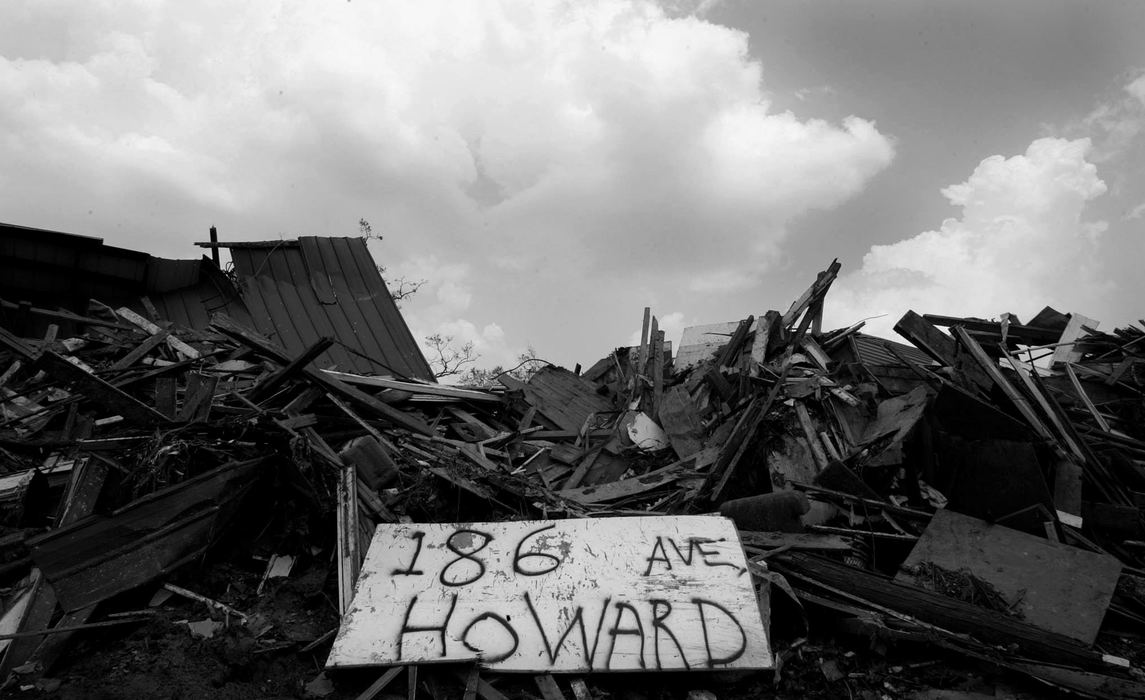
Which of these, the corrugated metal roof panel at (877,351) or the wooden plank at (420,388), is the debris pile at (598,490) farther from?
the corrugated metal roof panel at (877,351)

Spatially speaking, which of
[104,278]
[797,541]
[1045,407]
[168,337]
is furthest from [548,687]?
[104,278]

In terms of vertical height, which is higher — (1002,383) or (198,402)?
(1002,383)

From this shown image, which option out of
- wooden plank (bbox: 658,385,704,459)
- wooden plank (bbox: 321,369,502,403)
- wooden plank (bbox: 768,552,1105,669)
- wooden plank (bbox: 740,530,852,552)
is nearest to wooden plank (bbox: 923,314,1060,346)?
wooden plank (bbox: 658,385,704,459)

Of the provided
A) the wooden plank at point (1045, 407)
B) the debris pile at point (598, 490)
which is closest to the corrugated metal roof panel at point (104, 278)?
the debris pile at point (598, 490)

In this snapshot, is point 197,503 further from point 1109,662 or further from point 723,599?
point 1109,662

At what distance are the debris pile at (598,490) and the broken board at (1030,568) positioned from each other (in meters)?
0.02

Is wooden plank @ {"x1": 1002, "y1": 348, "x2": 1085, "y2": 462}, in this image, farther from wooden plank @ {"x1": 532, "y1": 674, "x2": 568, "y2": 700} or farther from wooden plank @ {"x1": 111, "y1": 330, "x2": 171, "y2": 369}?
wooden plank @ {"x1": 111, "y1": 330, "x2": 171, "y2": 369}

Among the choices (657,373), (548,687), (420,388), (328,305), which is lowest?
(548,687)

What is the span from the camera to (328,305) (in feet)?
36.7

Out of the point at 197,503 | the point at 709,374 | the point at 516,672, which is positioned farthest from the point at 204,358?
the point at 709,374

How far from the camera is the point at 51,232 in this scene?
852cm

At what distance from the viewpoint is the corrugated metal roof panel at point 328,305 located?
33.9ft

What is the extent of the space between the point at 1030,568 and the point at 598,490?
3571 millimetres

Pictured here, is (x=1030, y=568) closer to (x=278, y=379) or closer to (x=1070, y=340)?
(x=1070, y=340)
